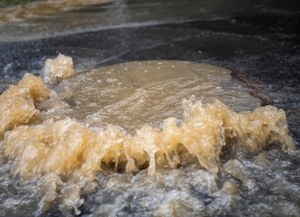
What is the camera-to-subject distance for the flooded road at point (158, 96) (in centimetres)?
236

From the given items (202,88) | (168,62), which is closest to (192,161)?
(202,88)

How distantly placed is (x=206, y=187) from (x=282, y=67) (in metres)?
2.38

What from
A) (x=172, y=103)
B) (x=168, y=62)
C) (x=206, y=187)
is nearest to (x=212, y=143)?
(x=206, y=187)

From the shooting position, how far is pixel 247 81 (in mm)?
3939

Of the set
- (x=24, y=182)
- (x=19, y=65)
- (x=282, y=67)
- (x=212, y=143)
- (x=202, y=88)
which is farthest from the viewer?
(x=19, y=65)

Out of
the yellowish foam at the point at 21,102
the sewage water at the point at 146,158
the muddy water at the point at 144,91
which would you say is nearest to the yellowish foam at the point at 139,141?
the sewage water at the point at 146,158

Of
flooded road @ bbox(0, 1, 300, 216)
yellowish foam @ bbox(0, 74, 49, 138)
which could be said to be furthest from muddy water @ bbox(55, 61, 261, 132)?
yellowish foam @ bbox(0, 74, 49, 138)

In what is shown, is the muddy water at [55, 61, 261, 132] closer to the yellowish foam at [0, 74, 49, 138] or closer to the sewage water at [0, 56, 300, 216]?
the sewage water at [0, 56, 300, 216]

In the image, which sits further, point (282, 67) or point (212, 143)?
point (282, 67)

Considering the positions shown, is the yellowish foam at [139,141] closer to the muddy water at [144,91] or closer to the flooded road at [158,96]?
the flooded road at [158,96]

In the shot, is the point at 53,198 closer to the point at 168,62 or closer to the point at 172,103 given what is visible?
the point at 172,103

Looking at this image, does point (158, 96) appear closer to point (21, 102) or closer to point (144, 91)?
point (144, 91)

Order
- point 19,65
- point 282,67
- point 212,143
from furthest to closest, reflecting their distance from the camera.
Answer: point 19,65 → point 282,67 → point 212,143

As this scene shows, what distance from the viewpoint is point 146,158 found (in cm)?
269
